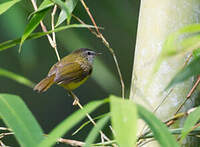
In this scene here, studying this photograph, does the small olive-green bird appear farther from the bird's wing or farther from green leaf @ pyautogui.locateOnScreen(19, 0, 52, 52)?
green leaf @ pyautogui.locateOnScreen(19, 0, 52, 52)

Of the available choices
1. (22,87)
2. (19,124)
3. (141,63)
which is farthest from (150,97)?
(22,87)

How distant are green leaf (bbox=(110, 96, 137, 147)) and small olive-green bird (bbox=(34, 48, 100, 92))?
2399 mm

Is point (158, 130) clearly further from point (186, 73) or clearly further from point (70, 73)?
point (70, 73)

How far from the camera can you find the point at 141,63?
1805mm

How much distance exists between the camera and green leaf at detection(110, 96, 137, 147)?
997 mm

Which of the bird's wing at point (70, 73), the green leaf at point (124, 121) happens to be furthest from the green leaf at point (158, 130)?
the bird's wing at point (70, 73)

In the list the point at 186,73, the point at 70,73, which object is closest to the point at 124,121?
the point at 186,73

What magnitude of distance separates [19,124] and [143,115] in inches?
12.8

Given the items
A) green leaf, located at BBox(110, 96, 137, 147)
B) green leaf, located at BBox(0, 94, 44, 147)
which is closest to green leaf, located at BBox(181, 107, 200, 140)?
green leaf, located at BBox(110, 96, 137, 147)

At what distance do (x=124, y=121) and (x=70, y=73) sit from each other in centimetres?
281

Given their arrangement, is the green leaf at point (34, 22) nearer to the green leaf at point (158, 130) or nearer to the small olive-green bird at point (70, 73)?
the green leaf at point (158, 130)

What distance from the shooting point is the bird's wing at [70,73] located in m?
3.70

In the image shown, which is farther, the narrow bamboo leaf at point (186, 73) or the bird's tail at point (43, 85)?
the bird's tail at point (43, 85)

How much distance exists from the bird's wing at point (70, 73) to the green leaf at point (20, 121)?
7.73 feet
